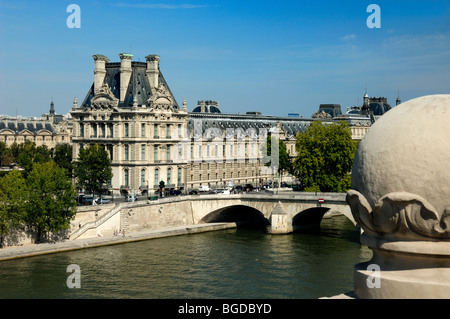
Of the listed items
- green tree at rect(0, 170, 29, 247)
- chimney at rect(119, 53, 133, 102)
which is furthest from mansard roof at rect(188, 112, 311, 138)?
green tree at rect(0, 170, 29, 247)

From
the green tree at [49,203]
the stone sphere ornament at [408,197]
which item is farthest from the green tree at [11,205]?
the stone sphere ornament at [408,197]

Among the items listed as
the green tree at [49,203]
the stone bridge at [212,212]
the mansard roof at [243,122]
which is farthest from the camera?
the mansard roof at [243,122]

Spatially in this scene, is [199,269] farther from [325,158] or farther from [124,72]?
[124,72]

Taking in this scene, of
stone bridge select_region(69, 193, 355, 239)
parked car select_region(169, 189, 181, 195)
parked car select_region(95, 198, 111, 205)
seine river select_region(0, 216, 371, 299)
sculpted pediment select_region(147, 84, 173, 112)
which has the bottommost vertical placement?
seine river select_region(0, 216, 371, 299)

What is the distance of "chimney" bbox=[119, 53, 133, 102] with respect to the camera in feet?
205

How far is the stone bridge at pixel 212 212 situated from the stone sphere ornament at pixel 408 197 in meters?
38.6

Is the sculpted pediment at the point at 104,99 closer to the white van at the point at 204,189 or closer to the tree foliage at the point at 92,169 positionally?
the tree foliage at the point at 92,169

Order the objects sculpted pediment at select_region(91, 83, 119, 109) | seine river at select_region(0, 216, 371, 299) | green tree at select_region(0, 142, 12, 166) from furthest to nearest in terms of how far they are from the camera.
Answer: green tree at select_region(0, 142, 12, 166), sculpted pediment at select_region(91, 83, 119, 109), seine river at select_region(0, 216, 371, 299)

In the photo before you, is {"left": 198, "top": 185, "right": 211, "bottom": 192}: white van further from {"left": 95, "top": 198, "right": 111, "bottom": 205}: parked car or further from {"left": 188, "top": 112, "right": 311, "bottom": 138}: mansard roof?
{"left": 95, "top": 198, "right": 111, "bottom": 205}: parked car

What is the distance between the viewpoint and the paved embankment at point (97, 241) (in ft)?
129

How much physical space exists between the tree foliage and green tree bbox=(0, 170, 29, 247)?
1244cm

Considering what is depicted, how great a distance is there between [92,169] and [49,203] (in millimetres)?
14053
